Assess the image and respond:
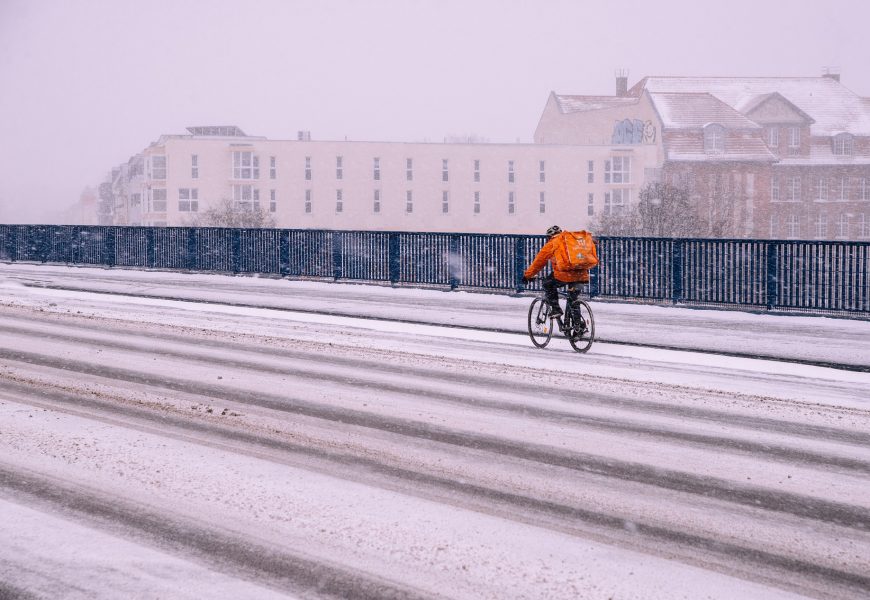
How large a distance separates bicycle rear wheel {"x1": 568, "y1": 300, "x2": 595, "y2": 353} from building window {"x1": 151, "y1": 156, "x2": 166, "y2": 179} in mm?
83147

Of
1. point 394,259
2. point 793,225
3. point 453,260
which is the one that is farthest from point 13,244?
point 793,225

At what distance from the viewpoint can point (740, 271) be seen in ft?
58.9

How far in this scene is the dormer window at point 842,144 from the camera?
277ft

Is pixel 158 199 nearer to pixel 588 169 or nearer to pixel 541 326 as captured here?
pixel 588 169

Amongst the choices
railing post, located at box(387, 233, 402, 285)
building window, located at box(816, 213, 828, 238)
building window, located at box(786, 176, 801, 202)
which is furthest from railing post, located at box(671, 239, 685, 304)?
building window, located at box(786, 176, 801, 202)

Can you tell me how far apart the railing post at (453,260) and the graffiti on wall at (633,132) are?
2743 inches

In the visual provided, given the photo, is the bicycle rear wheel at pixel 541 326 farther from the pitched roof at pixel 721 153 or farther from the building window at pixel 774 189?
the building window at pixel 774 189

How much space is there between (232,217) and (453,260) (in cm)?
5884

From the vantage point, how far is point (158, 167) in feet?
297

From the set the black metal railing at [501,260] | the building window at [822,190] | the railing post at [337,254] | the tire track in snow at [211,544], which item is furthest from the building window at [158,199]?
the tire track in snow at [211,544]

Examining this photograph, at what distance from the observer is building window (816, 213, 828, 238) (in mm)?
81750

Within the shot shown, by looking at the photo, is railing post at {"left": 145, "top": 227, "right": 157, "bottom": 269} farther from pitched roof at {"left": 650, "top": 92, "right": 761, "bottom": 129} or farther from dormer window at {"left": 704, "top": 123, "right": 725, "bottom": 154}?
pitched roof at {"left": 650, "top": 92, "right": 761, "bottom": 129}

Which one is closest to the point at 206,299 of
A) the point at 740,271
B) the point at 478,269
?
the point at 478,269

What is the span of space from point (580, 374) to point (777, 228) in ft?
251
